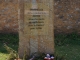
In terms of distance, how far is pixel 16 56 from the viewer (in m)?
6.92

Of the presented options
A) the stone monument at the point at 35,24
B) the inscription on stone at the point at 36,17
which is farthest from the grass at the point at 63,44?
the inscription on stone at the point at 36,17

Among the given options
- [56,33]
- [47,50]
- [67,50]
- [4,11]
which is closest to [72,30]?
[56,33]

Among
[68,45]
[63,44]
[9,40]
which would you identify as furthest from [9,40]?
[68,45]

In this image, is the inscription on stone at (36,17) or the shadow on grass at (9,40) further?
the shadow on grass at (9,40)

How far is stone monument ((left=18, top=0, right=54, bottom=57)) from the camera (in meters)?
6.90

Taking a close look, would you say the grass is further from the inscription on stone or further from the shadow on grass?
the inscription on stone

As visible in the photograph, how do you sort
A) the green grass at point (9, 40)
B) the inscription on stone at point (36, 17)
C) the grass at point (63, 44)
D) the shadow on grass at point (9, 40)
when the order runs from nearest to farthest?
1. the inscription on stone at point (36, 17)
2. the grass at point (63, 44)
3. the green grass at point (9, 40)
4. the shadow on grass at point (9, 40)

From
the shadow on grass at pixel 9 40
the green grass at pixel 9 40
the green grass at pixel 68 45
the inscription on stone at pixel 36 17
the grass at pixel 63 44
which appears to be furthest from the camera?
the shadow on grass at pixel 9 40

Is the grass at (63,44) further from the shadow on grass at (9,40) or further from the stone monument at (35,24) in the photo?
the stone monument at (35,24)

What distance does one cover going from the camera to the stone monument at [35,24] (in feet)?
22.6

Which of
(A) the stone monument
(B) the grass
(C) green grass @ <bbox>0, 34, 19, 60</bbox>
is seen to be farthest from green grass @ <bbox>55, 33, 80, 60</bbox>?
(C) green grass @ <bbox>0, 34, 19, 60</bbox>

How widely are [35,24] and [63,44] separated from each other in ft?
12.0

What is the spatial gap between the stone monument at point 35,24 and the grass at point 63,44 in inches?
61.5

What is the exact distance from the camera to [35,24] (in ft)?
22.8
